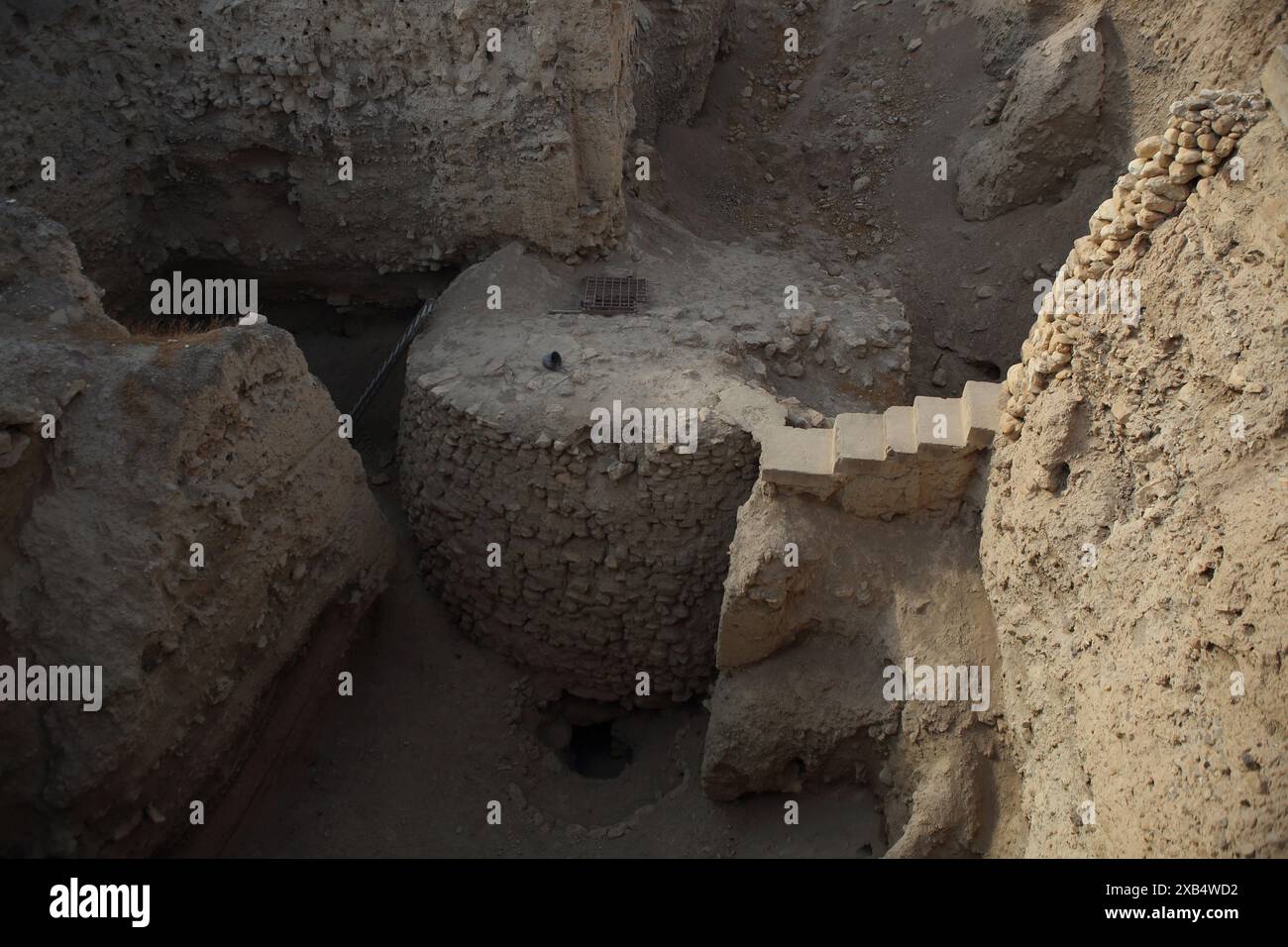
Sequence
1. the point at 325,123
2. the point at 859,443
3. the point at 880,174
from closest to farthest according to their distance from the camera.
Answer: the point at 859,443, the point at 325,123, the point at 880,174

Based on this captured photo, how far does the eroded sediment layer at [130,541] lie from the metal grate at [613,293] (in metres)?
2.87

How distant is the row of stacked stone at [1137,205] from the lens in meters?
4.43

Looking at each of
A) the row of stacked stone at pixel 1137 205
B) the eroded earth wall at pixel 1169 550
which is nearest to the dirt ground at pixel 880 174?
the row of stacked stone at pixel 1137 205

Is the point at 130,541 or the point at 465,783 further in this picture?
the point at 465,783

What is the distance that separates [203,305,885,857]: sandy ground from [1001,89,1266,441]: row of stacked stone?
282 centimetres

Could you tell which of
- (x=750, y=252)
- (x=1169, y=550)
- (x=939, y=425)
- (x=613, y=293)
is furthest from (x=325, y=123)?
(x=1169, y=550)

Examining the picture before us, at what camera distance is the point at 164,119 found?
9.14 meters

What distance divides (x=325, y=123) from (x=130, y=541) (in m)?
4.64

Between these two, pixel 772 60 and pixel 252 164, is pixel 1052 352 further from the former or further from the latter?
pixel 772 60

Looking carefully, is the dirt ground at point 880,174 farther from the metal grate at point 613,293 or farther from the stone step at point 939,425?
the stone step at point 939,425

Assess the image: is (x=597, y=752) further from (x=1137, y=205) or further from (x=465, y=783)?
(x=1137, y=205)

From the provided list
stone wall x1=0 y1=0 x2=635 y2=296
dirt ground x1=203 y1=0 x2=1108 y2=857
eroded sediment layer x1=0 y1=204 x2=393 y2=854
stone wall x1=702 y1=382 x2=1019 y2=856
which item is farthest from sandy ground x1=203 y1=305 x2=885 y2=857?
stone wall x1=0 y1=0 x2=635 y2=296

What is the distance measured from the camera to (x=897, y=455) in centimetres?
603

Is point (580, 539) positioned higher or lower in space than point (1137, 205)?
lower
